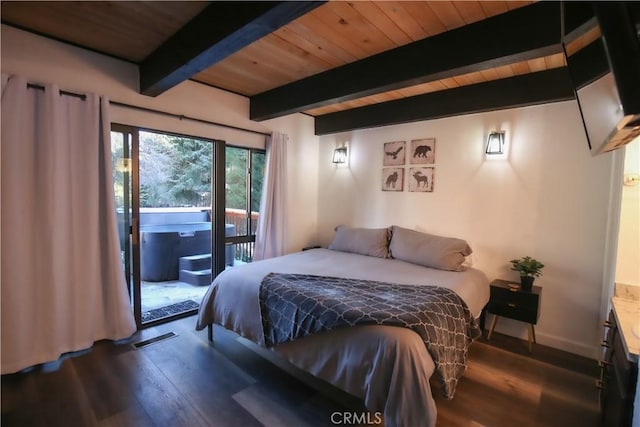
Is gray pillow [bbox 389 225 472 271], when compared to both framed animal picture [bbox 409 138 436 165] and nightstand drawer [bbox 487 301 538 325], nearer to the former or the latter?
nightstand drawer [bbox 487 301 538 325]

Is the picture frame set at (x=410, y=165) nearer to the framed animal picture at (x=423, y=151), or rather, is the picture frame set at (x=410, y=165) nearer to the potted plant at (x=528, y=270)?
the framed animal picture at (x=423, y=151)

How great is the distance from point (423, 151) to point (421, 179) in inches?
12.6

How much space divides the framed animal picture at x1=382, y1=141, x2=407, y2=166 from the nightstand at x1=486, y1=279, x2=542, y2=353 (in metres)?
1.69

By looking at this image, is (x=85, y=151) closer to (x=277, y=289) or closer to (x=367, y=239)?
(x=277, y=289)

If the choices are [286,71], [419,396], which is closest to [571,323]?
[419,396]

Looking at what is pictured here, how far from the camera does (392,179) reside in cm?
366

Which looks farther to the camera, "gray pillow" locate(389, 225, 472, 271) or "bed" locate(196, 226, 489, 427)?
"gray pillow" locate(389, 225, 472, 271)

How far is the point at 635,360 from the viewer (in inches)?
45.3

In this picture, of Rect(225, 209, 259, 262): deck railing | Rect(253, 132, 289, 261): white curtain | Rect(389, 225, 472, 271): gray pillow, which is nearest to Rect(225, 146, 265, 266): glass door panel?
Rect(225, 209, 259, 262): deck railing

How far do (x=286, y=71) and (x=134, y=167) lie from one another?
164cm

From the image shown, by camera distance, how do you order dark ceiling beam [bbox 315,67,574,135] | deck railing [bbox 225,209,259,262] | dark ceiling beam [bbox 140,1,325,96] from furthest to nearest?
deck railing [bbox 225,209,259,262] < dark ceiling beam [bbox 315,67,574,135] < dark ceiling beam [bbox 140,1,325,96]

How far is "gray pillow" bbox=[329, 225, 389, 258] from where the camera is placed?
3.32 m

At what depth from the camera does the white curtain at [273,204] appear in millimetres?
3635

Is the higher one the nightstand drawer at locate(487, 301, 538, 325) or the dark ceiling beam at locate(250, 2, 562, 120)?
the dark ceiling beam at locate(250, 2, 562, 120)
